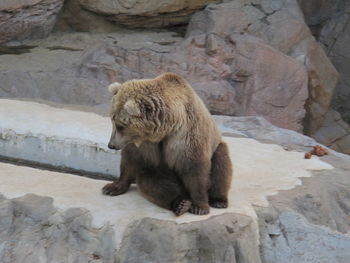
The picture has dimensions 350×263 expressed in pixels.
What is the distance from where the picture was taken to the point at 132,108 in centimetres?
388

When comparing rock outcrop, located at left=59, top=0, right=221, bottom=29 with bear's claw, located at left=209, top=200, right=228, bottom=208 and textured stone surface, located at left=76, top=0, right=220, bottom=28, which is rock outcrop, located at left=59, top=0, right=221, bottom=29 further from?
bear's claw, located at left=209, top=200, right=228, bottom=208

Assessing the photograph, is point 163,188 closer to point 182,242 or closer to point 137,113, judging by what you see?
point 182,242

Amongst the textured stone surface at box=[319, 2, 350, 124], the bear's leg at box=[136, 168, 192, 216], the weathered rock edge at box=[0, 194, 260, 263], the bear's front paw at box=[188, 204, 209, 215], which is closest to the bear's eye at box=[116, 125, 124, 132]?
the bear's leg at box=[136, 168, 192, 216]

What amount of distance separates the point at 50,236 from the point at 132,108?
1.05m

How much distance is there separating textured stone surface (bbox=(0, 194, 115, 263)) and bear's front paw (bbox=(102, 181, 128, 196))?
1.19ft

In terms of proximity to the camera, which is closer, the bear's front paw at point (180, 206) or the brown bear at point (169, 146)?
the brown bear at point (169, 146)

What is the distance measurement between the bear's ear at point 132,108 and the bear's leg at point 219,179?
83 centimetres

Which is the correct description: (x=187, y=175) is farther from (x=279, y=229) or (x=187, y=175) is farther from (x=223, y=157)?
(x=279, y=229)

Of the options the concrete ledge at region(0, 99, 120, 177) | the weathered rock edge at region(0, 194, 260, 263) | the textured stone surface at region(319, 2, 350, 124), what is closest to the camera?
the weathered rock edge at region(0, 194, 260, 263)

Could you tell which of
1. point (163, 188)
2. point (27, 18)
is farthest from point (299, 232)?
point (27, 18)

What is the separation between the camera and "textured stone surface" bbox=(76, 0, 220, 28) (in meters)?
10.4

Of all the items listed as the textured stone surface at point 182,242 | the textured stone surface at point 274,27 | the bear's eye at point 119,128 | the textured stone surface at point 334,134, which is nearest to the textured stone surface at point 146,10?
the textured stone surface at point 274,27

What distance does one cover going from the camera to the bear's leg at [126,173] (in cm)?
438

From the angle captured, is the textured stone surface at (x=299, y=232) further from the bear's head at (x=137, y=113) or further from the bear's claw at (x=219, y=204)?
the bear's head at (x=137, y=113)
